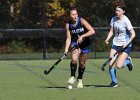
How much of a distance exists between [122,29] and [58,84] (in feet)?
6.25

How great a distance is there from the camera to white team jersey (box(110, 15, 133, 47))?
37.1 feet

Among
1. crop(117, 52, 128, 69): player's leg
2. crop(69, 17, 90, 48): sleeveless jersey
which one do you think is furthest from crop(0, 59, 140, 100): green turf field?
crop(69, 17, 90, 48): sleeveless jersey

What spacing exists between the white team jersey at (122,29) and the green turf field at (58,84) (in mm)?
922

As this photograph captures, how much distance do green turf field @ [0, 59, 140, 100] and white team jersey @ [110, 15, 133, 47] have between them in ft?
3.02

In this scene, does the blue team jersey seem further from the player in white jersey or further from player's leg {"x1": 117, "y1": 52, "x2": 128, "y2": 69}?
player's leg {"x1": 117, "y1": 52, "x2": 128, "y2": 69}

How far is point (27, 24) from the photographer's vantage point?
67.2ft

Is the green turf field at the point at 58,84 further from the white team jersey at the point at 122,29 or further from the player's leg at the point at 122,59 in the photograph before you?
the white team jersey at the point at 122,29

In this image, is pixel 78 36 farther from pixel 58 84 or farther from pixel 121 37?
pixel 58 84

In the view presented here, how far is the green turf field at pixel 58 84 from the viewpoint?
9938 mm

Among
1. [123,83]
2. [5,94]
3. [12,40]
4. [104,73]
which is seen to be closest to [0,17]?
[12,40]

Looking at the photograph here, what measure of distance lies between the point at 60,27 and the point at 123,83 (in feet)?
28.2

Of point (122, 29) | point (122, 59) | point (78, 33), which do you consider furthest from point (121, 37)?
point (78, 33)

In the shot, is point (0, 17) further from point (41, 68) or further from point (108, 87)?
point (108, 87)

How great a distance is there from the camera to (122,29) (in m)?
11.3
